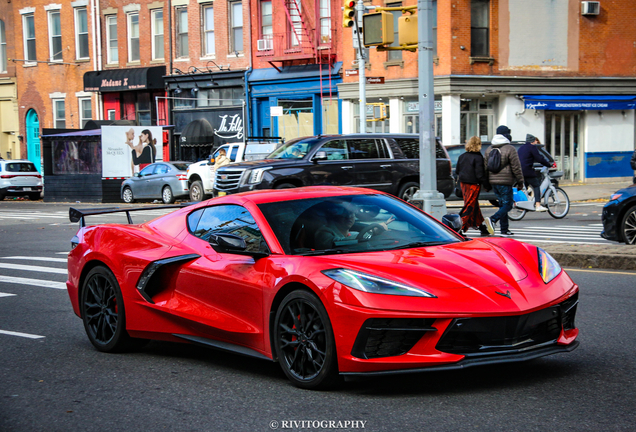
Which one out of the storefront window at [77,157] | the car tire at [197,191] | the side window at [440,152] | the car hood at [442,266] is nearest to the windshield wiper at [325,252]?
the car hood at [442,266]

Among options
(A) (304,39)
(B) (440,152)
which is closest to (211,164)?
(B) (440,152)

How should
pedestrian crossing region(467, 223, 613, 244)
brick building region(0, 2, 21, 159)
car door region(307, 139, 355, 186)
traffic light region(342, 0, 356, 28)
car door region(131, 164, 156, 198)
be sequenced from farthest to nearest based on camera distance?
brick building region(0, 2, 21, 159)
car door region(131, 164, 156, 198)
traffic light region(342, 0, 356, 28)
car door region(307, 139, 355, 186)
pedestrian crossing region(467, 223, 613, 244)

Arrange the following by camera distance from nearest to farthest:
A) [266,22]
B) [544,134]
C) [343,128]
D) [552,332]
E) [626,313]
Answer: [552,332]
[626,313]
[544,134]
[343,128]
[266,22]

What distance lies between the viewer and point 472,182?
14305 mm

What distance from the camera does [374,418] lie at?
15.0 ft

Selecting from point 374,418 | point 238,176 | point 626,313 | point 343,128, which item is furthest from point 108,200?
point 374,418

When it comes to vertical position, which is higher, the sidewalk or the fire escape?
the fire escape

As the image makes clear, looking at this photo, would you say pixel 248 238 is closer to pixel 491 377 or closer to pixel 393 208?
pixel 393 208

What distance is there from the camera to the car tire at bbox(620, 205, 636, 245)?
12.5 meters

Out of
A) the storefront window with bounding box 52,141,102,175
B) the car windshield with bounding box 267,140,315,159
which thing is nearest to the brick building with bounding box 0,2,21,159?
the storefront window with bounding box 52,141,102,175

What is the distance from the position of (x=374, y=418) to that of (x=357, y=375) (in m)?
0.39

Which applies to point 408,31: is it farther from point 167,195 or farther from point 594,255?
point 167,195

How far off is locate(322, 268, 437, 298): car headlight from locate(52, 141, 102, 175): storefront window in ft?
103

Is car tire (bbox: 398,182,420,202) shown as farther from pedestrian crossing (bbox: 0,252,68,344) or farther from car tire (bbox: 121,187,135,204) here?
car tire (bbox: 121,187,135,204)
